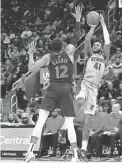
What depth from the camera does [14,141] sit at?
14.2m

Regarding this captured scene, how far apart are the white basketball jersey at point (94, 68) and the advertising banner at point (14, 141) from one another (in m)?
3.97

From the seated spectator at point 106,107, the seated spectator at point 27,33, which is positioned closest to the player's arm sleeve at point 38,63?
the seated spectator at point 106,107

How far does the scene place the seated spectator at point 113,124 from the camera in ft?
44.2

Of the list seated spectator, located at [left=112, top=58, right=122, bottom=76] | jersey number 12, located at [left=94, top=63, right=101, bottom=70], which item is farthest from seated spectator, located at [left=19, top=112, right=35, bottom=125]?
jersey number 12, located at [left=94, top=63, right=101, bottom=70]

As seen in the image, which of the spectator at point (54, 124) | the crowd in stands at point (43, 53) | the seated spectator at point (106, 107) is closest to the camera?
the crowd in stands at point (43, 53)

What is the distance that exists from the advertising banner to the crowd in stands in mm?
283

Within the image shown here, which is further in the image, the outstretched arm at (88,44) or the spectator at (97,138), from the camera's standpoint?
the spectator at (97,138)

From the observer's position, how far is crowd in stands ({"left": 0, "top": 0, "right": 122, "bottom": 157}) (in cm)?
1377

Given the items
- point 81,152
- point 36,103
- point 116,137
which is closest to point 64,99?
point 81,152

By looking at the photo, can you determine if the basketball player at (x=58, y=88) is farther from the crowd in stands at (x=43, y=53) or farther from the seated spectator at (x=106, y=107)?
the seated spectator at (x=106, y=107)

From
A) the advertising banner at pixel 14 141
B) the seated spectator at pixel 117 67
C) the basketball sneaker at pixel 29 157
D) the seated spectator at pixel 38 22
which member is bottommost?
the advertising banner at pixel 14 141

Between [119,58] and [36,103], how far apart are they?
3.38m

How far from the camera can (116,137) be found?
1362cm

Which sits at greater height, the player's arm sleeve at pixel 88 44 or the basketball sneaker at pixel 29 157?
the player's arm sleeve at pixel 88 44
